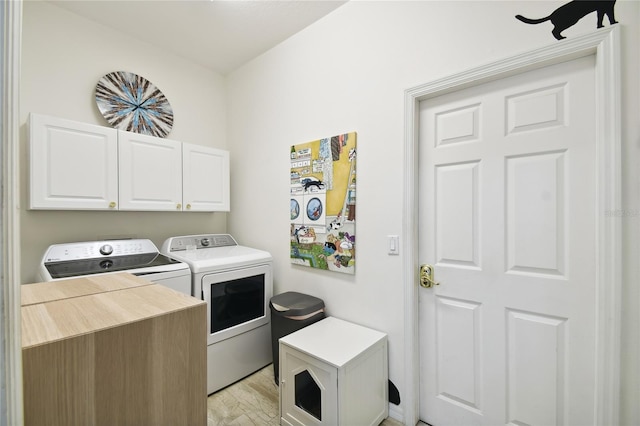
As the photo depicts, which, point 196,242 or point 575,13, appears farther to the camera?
point 196,242

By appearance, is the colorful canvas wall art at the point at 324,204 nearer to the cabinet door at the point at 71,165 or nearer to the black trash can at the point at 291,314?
the black trash can at the point at 291,314

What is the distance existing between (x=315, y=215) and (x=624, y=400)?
74.7 inches

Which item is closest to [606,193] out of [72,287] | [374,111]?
[374,111]

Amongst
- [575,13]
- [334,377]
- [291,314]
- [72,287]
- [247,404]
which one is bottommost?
[247,404]

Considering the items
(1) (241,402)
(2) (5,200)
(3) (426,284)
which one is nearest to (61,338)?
(2) (5,200)

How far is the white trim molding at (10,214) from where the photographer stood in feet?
1.11

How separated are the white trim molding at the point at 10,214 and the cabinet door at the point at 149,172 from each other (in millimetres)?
2193

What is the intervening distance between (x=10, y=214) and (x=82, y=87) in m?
2.70

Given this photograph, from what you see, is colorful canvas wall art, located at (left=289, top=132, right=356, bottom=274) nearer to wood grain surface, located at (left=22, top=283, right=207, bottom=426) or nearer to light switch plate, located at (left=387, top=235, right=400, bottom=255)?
light switch plate, located at (left=387, top=235, right=400, bottom=255)

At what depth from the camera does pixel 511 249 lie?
153cm

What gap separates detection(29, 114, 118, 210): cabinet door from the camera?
1854 mm

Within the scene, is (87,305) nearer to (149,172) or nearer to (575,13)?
(149,172)

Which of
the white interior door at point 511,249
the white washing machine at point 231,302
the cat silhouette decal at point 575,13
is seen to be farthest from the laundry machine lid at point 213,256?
the cat silhouette decal at point 575,13

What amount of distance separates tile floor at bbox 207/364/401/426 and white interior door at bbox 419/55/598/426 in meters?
0.65
